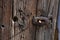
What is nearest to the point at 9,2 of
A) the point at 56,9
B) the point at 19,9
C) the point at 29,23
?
→ the point at 19,9

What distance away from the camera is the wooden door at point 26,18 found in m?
0.73

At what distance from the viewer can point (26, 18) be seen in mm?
747

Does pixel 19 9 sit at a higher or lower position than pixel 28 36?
higher

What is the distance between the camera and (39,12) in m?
0.75

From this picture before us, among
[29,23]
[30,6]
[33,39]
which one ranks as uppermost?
[30,6]

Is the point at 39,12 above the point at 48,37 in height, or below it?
above

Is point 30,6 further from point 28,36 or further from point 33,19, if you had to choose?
point 28,36

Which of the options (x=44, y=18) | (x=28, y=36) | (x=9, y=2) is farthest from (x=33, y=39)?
(x=9, y=2)

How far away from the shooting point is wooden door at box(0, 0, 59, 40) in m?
0.73

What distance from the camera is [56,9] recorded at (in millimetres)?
768

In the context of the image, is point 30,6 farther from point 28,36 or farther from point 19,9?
point 28,36

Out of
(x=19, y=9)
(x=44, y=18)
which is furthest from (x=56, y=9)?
(x=19, y=9)

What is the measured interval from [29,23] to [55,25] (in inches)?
6.7

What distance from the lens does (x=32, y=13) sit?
75 centimetres
